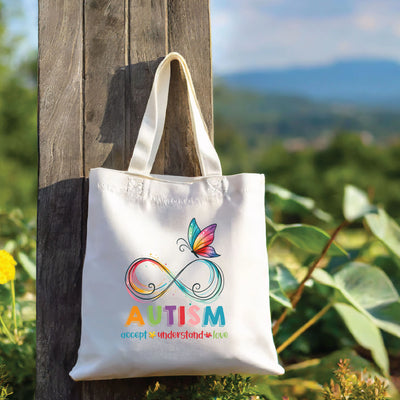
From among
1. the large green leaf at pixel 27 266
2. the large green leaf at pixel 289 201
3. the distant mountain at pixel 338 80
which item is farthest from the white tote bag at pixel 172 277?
the distant mountain at pixel 338 80

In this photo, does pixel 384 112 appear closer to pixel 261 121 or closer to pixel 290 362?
pixel 261 121

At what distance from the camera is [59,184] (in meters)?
1.28

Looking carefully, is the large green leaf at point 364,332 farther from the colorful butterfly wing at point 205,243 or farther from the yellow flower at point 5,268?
the yellow flower at point 5,268

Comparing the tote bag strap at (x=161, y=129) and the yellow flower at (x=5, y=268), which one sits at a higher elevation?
the tote bag strap at (x=161, y=129)

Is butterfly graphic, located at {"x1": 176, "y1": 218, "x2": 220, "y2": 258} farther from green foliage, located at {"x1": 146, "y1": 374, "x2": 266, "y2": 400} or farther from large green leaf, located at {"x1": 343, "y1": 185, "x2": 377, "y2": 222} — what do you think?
large green leaf, located at {"x1": 343, "y1": 185, "x2": 377, "y2": 222}

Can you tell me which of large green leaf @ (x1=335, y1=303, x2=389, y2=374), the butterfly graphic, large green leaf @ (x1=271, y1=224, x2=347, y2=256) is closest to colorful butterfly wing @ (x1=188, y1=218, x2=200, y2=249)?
the butterfly graphic

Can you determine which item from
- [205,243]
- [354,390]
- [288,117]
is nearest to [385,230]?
[354,390]

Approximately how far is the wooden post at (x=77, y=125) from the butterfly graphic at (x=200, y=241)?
247 millimetres

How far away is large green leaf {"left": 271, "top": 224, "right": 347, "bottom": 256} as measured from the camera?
144 cm

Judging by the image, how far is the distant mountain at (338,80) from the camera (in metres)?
17.8

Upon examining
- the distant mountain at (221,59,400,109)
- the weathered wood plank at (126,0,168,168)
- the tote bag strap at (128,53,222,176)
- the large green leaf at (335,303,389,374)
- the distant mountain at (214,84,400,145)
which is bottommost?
the large green leaf at (335,303,389,374)

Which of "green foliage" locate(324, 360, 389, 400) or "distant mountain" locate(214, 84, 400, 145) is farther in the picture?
"distant mountain" locate(214, 84, 400, 145)

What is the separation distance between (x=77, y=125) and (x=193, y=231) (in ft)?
1.56

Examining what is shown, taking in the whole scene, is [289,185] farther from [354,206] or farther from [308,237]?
[308,237]
